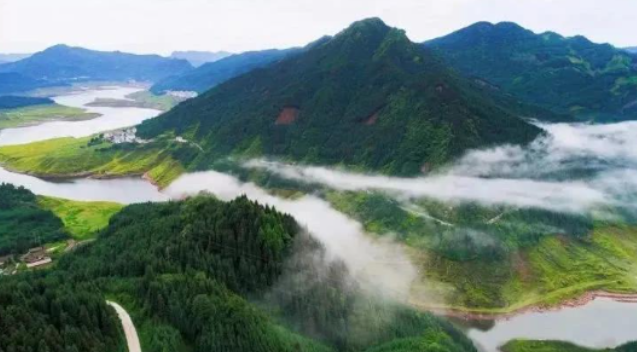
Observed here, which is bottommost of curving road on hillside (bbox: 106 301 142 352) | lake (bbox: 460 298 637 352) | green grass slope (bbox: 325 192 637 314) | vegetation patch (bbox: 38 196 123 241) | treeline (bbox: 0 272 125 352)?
lake (bbox: 460 298 637 352)

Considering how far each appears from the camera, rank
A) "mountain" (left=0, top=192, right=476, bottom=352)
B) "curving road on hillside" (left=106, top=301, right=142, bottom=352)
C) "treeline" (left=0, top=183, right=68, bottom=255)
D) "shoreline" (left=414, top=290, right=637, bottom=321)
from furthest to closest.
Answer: "treeline" (left=0, top=183, right=68, bottom=255)
"shoreline" (left=414, top=290, right=637, bottom=321)
"curving road on hillside" (left=106, top=301, right=142, bottom=352)
"mountain" (left=0, top=192, right=476, bottom=352)

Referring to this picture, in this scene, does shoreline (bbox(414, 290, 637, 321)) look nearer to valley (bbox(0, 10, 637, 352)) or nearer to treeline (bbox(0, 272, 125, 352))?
valley (bbox(0, 10, 637, 352))

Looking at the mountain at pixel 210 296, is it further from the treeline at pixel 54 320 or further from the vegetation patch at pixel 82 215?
the vegetation patch at pixel 82 215

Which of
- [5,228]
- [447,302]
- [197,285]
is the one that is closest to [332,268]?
[447,302]

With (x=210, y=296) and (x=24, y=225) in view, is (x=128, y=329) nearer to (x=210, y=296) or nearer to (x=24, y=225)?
(x=210, y=296)

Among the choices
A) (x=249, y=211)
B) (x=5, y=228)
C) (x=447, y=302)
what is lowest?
(x=447, y=302)

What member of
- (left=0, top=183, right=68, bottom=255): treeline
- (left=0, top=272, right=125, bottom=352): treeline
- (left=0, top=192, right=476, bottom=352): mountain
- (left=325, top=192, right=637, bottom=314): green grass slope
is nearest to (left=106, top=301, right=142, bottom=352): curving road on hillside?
(left=0, top=192, right=476, bottom=352): mountain

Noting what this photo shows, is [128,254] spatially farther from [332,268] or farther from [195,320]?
[332,268]
